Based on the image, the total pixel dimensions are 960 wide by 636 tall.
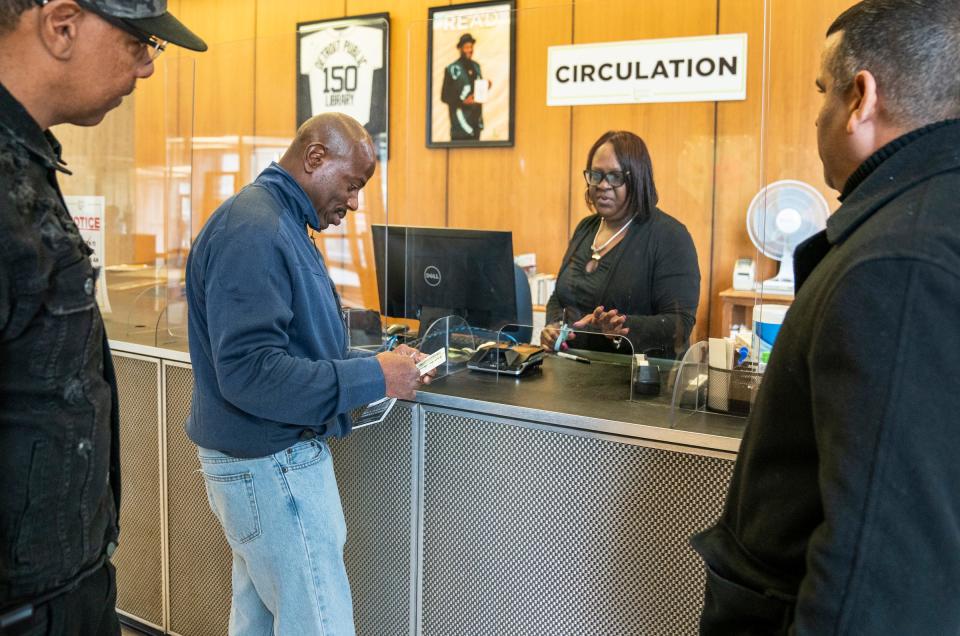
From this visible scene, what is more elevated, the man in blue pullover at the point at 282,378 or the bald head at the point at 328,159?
the bald head at the point at 328,159

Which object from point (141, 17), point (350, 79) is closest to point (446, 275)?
point (141, 17)

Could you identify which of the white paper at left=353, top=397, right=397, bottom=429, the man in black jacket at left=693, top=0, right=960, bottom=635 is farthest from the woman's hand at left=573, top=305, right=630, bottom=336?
the man in black jacket at left=693, top=0, right=960, bottom=635

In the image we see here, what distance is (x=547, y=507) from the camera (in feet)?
6.49

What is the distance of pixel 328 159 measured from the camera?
1.82m

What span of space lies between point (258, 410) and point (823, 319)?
3.66ft

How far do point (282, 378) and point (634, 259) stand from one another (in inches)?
51.5

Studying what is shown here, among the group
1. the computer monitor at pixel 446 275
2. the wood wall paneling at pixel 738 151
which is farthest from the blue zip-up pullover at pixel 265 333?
the wood wall paneling at pixel 738 151

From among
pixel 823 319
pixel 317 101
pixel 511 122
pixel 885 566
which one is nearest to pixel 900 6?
pixel 823 319

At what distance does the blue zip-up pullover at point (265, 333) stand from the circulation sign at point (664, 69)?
1.16 m

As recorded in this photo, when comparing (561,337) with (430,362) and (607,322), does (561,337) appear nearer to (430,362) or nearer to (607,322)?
(607,322)

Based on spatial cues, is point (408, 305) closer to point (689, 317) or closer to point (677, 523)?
point (689, 317)

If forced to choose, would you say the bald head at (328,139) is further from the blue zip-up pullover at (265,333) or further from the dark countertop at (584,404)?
the dark countertop at (584,404)

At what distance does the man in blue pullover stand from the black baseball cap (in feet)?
1.47

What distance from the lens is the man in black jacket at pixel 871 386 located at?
80cm
